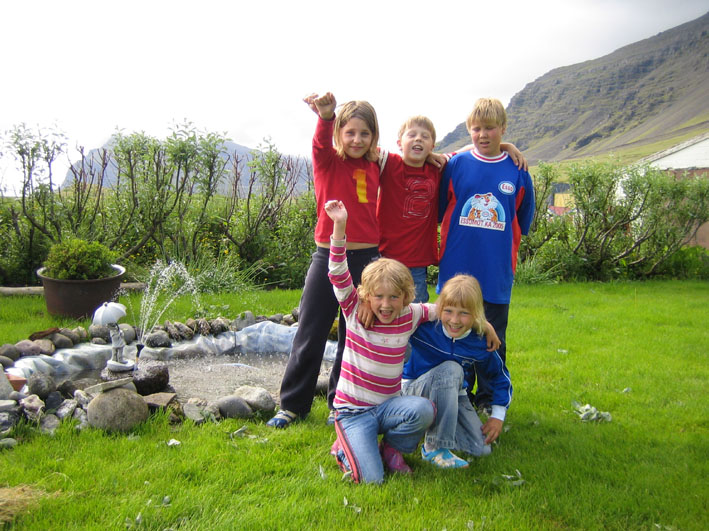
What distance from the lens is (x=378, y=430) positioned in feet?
8.87

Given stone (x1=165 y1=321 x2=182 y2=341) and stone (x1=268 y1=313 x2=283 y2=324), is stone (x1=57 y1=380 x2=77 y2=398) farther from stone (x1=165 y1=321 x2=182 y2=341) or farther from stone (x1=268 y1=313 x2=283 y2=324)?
stone (x1=268 y1=313 x2=283 y2=324)

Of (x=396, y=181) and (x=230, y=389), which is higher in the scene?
(x=396, y=181)

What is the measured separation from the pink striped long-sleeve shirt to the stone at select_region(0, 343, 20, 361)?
258cm

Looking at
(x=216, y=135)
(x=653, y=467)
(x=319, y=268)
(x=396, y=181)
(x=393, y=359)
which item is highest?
(x=216, y=135)

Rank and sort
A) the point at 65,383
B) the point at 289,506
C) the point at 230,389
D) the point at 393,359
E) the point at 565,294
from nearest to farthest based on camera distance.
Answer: the point at 289,506, the point at 393,359, the point at 65,383, the point at 230,389, the point at 565,294

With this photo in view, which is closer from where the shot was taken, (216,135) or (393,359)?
(393,359)

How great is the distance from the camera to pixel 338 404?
277 centimetres

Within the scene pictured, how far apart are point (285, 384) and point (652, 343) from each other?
12.7 ft

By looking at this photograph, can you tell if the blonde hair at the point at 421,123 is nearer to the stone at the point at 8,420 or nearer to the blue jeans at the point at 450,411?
the blue jeans at the point at 450,411

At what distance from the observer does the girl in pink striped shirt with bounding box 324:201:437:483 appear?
8.54ft

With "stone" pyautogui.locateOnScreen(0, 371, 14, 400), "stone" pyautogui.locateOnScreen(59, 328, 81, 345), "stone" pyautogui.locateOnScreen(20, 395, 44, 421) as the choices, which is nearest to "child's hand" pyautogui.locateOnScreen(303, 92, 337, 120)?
"stone" pyautogui.locateOnScreen(20, 395, 44, 421)

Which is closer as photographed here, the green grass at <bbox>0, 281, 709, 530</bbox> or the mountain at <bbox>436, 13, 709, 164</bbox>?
the green grass at <bbox>0, 281, 709, 530</bbox>

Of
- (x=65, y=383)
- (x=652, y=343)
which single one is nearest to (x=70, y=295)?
(x=65, y=383)

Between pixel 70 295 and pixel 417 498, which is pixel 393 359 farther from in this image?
pixel 70 295
